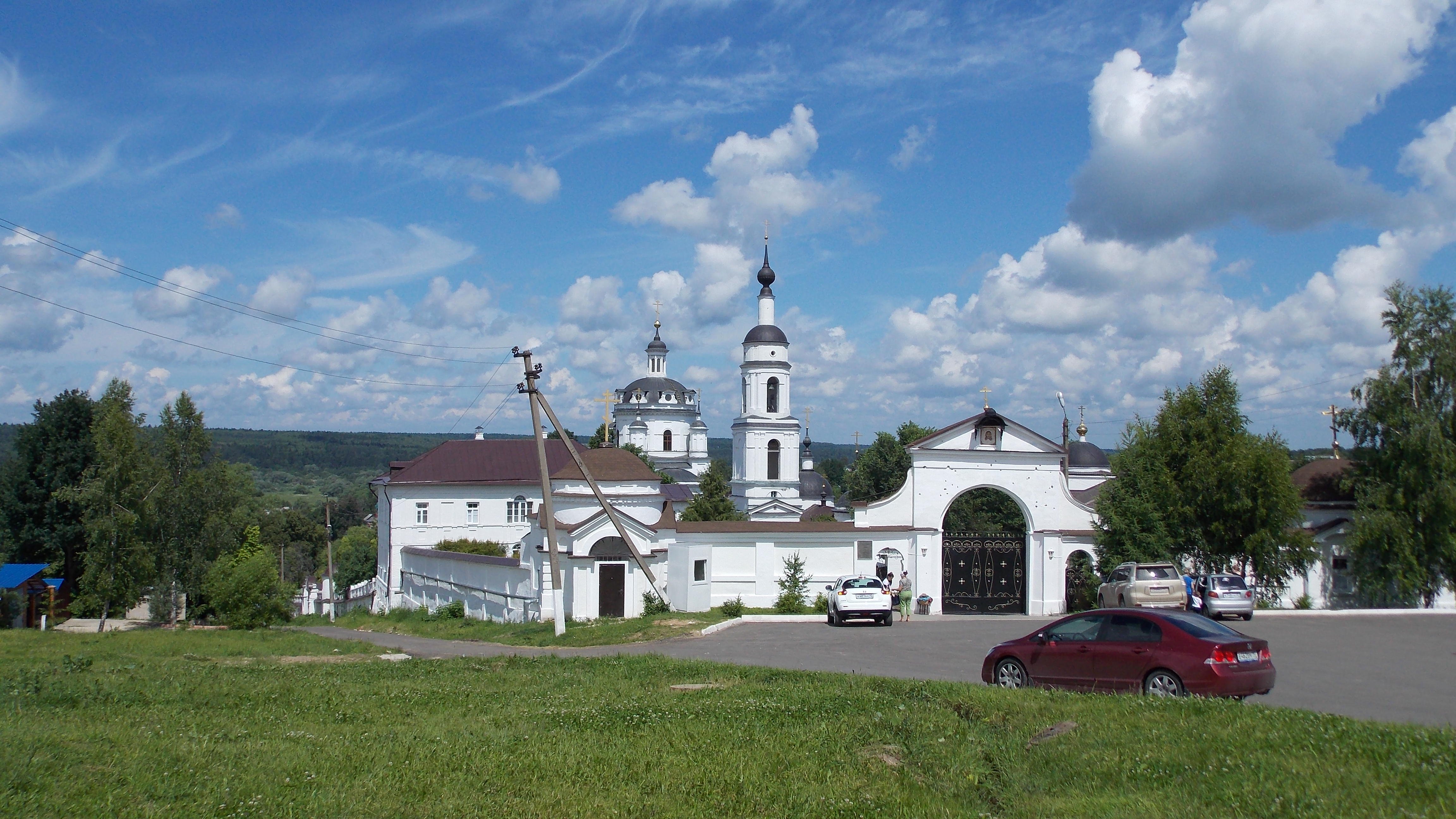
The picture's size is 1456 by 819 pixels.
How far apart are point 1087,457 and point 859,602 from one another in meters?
40.0

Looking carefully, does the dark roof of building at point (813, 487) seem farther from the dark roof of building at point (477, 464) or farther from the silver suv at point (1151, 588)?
the silver suv at point (1151, 588)

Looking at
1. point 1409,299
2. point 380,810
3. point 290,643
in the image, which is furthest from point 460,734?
point 1409,299

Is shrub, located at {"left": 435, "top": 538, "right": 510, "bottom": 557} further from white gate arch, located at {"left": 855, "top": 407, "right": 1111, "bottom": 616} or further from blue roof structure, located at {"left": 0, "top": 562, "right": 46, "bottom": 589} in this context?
white gate arch, located at {"left": 855, "top": 407, "right": 1111, "bottom": 616}

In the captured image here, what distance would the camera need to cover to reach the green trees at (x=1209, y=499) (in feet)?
99.4

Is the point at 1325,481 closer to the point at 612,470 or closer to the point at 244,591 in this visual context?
the point at 612,470

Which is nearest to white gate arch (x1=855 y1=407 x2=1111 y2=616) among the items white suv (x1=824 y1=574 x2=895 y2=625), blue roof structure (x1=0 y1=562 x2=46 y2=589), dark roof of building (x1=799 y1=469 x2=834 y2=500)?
white suv (x1=824 y1=574 x2=895 y2=625)

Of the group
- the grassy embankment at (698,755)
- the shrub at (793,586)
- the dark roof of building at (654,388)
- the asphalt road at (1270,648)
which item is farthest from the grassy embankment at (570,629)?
the dark roof of building at (654,388)

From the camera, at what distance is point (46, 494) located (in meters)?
44.3

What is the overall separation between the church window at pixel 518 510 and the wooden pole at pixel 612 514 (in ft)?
88.3

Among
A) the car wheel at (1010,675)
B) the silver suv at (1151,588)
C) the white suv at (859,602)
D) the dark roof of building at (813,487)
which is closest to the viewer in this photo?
the car wheel at (1010,675)

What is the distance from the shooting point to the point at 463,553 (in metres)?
39.1

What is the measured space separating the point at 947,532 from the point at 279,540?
71.8m

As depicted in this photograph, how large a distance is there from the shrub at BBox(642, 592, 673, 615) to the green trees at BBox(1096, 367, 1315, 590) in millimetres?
13963

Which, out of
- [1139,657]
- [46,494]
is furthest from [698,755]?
[46,494]
